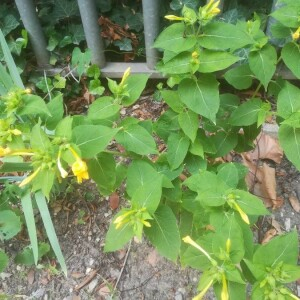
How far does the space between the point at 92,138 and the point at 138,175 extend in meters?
0.27

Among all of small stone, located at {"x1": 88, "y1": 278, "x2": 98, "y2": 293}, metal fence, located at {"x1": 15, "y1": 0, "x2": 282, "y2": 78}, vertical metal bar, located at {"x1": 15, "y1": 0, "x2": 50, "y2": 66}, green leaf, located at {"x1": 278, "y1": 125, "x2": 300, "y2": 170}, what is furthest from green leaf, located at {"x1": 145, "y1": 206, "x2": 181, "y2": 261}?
vertical metal bar, located at {"x1": 15, "y1": 0, "x2": 50, "y2": 66}

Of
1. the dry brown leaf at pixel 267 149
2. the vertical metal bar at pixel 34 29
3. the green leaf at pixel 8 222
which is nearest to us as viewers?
the green leaf at pixel 8 222

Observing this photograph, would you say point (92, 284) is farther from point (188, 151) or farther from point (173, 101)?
point (173, 101)

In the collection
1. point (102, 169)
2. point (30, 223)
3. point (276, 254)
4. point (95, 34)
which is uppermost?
point (95, 34)

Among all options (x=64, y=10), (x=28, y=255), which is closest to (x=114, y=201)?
(x=28, y=255)

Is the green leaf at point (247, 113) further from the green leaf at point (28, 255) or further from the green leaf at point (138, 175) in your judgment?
the green leaf at point (28, 255)

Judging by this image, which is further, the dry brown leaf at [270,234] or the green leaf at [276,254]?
the dry brown leaf at [270,234]

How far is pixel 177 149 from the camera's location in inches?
54.3

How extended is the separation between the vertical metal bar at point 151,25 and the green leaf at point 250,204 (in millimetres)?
946

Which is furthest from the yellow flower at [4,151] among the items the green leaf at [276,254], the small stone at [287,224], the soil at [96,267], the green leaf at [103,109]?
the small stone at [287,224]

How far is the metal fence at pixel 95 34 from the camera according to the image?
6.01 feet

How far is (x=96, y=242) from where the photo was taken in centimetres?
186

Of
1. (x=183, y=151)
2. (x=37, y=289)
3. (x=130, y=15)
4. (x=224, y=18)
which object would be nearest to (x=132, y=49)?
(x=130, y=15)

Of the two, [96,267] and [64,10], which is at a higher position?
[64,10]
